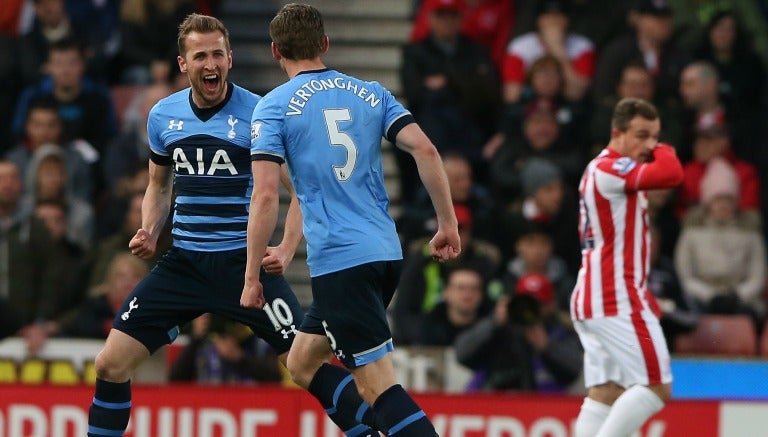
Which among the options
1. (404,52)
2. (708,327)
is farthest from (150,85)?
(708,327)

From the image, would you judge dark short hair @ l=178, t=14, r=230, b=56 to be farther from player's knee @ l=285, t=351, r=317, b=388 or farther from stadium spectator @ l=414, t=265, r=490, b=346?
stadium spectator @ l=414, t=265, r=490, b=346

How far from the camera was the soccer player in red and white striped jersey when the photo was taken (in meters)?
8.82

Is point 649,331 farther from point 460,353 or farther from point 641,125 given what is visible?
point 460,353

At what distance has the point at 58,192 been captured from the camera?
1288cm

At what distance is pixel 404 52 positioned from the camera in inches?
538

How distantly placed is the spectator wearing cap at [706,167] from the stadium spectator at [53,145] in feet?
15.1

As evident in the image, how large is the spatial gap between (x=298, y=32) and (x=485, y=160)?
20.1 feet

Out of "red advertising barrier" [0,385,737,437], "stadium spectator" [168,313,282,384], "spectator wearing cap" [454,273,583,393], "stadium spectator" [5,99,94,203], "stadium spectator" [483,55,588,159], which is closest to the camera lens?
"red advertising barrier" [0,385,737,437]

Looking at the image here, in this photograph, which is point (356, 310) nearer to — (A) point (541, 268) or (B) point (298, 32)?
(B) point (298, 32)

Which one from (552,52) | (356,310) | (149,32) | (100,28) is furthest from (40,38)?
(356,310)

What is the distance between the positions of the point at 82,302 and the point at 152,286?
4469 millimetres

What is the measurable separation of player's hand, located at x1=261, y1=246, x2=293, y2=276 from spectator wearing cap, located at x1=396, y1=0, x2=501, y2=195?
18.0ft

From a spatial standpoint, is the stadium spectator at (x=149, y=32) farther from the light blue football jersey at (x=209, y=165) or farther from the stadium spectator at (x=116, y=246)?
the light blue football jersey at (x=209, y=165)

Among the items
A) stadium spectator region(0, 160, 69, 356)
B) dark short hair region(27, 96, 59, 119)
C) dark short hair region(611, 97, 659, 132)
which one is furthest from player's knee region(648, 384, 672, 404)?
dark short hair region(27, 96, 59, 119)
